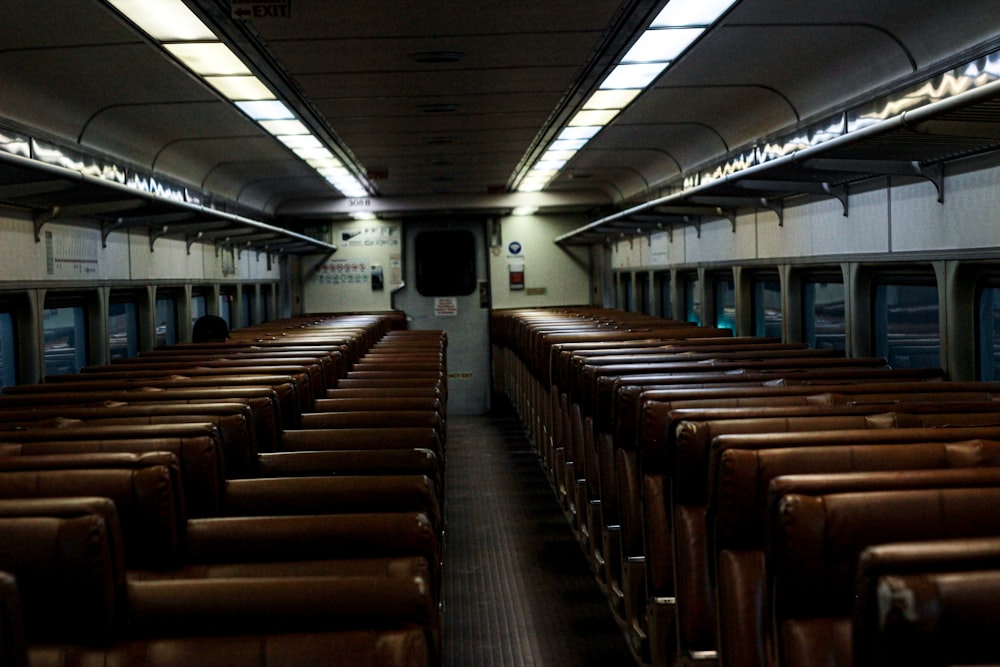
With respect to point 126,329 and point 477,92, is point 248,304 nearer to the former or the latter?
point 126,329

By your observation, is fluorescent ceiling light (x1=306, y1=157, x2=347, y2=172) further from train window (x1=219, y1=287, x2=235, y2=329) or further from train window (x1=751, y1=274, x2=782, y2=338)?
train window (x1=751, y1=274, x2=782, y2=338)

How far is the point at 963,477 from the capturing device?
2.14 meters

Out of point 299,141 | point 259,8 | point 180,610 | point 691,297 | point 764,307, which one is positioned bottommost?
point 180,610

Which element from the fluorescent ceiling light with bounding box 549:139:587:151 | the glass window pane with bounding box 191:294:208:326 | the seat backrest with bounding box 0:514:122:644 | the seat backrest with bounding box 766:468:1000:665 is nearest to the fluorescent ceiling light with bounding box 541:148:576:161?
the fluorescent ceiling light with bounding box 549:139:587:151

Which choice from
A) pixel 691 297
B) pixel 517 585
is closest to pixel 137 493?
pixel 517 585

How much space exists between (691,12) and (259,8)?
182 centimetres

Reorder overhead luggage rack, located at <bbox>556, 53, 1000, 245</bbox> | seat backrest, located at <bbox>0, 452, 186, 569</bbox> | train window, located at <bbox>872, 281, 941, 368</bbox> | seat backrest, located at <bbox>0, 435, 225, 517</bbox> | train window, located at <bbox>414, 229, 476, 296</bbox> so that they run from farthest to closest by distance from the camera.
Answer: train window, located at <bbox>414, 229, 476, 296</bbox> < train window, located at <bbox>872, 281, 941, 368</bbox> < overhead luggage rack, located at <bbox>556, 53, 1000, 245</bbox> < seat backrest, located at <bbox>0, 435, 225, 517</bbox> < seat backrest, located at <bbox>0, 452, 186, 569</bbox>

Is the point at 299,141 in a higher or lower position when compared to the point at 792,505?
higher

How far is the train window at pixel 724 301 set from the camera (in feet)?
29.6

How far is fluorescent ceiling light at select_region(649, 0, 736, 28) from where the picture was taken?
4164 mm

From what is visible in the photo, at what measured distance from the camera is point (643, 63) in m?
5.42

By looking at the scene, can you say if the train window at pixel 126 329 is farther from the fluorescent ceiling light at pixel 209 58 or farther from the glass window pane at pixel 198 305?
the fluorescent ceiling light at pixel 209 58

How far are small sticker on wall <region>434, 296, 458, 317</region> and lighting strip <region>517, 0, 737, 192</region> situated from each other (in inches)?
234

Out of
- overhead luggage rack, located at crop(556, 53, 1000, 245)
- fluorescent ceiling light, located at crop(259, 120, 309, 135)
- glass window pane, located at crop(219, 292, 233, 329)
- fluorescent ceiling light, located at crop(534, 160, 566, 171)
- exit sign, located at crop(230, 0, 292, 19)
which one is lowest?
glass window pane, located at crop(219, 292, 233, 329)
